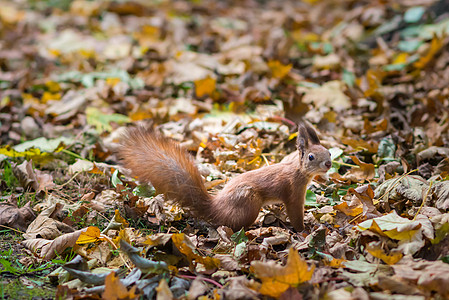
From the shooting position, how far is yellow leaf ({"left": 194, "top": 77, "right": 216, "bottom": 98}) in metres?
4.34

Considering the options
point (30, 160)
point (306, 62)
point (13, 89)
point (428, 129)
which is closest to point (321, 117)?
point (428, 129)

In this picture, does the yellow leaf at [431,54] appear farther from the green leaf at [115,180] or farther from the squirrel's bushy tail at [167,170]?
the green leaf at [115,180]

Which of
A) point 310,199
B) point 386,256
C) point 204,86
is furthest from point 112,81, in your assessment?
point 386,256

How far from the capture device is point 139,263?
2027mm

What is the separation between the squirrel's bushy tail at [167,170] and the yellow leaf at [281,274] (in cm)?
74

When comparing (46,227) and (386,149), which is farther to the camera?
(386,149)

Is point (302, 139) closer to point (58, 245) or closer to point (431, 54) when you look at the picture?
point (58, 245)

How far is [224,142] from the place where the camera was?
3.43m

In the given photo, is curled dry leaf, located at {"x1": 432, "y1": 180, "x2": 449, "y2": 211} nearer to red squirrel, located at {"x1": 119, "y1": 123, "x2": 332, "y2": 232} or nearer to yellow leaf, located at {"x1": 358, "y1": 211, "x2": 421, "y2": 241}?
yellow leaf, located at {"x1": 358, "y1": 211, "x2": 421, "y2": 241}

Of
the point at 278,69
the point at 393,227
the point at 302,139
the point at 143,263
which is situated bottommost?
the point at 143,263

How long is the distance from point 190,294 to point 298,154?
3.27 feet

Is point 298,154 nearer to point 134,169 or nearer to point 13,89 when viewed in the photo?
point 134,169

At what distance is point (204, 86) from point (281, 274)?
9.14 ft

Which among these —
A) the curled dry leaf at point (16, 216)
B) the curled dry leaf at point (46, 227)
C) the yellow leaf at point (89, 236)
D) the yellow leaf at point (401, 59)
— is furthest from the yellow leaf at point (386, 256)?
the yellow leaf at point (401, 59)
